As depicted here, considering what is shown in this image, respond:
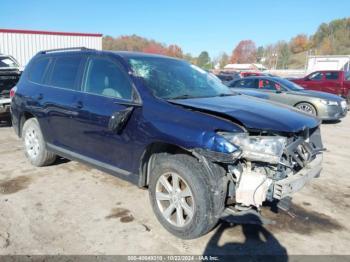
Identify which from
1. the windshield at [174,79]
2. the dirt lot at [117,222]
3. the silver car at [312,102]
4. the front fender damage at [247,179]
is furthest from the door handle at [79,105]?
the silver car at [312,102]

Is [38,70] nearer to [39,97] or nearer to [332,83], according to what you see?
[39,97]

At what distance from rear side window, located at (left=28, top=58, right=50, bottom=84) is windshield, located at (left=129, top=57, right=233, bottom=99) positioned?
72.9 inches

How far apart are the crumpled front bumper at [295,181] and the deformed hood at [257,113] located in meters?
0.46

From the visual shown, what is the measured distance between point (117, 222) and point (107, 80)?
65.7 inches

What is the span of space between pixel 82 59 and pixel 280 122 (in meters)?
2.72

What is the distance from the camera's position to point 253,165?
327 centimetres

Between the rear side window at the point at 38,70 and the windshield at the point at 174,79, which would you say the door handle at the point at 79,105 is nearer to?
the windshield at the point at 174,79

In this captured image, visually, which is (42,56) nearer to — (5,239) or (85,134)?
(85,134)

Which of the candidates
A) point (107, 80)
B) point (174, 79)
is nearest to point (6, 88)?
point (107, 80)

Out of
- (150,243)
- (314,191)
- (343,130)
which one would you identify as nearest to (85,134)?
(150,243)

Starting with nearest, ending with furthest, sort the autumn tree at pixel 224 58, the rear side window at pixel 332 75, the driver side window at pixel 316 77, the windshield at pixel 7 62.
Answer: the windshield at pixel 7 62
the rear side window at pixel 332 75
the driver side window at pixel 316 77
the autumn tree at pixel 224 58

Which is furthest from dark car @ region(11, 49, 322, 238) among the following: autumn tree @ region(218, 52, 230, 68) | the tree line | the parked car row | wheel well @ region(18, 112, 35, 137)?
autumn tree @ region(218, 52, 230, 68)

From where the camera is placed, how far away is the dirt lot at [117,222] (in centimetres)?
335

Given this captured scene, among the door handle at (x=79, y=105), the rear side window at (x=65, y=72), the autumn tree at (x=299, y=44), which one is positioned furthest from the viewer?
the autumn tree at (x=299, y=44)
